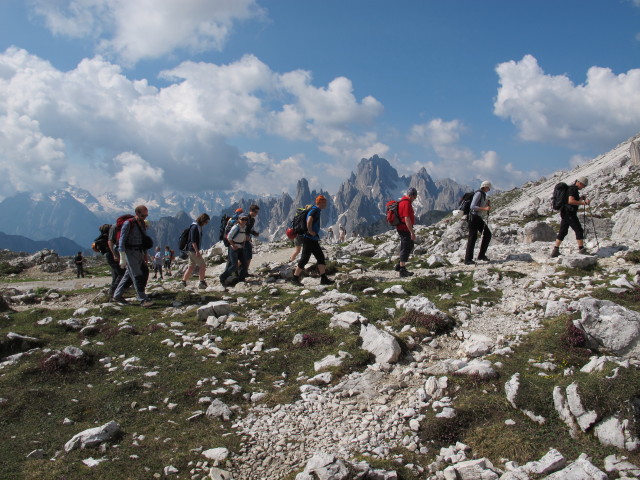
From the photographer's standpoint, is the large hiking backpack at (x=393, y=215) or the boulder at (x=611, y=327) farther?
the large hiking backpack at (x=393, y=215)

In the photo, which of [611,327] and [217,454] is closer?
[217,454]


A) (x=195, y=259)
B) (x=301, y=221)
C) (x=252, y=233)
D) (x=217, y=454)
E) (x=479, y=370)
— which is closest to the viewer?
(x=217, y=454)

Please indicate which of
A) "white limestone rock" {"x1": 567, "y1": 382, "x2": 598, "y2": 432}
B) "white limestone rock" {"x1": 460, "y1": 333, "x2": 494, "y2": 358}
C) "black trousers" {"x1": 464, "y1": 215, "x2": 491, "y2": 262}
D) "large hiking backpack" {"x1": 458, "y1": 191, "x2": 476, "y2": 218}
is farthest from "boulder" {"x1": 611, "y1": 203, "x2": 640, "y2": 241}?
"white limestone rock" {"x1": 567, "y1": 382, "x2": 598, "y2": 432}

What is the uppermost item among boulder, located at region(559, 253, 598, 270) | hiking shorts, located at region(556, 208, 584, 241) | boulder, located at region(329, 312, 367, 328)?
hiking shorts, located at region(556, 208, 584, 241)

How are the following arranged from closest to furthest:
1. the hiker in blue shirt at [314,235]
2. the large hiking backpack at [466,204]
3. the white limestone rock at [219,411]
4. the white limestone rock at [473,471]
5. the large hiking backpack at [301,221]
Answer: the white limestone rock at [473,471] < the white limestone rock at [219,411] < the hiker in blue shirt at [314,235] < the large hiking backpack at [301,221] < the large hiking backpack at [466,204]

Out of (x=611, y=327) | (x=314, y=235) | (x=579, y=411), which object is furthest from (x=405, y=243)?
(x=579, y=411)

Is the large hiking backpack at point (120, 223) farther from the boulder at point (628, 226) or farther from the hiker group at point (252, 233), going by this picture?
the boulder at point (628, 226)

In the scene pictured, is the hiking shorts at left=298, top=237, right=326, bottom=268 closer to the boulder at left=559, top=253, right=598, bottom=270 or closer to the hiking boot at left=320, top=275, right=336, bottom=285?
the hiking boot at left=320, top=275, right=336, bottom=285

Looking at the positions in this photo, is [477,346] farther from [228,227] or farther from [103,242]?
[103,242]

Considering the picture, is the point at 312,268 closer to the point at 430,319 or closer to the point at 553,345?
the point at 430,319

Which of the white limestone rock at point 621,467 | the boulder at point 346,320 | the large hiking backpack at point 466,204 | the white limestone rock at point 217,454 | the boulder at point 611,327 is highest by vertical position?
the large hiking backpack at point 466,204

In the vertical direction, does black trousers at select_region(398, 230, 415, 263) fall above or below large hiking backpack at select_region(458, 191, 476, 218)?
below

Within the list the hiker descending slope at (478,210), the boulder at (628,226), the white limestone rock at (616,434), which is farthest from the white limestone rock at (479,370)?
the boulder at (628,226)

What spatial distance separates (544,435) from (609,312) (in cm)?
342
